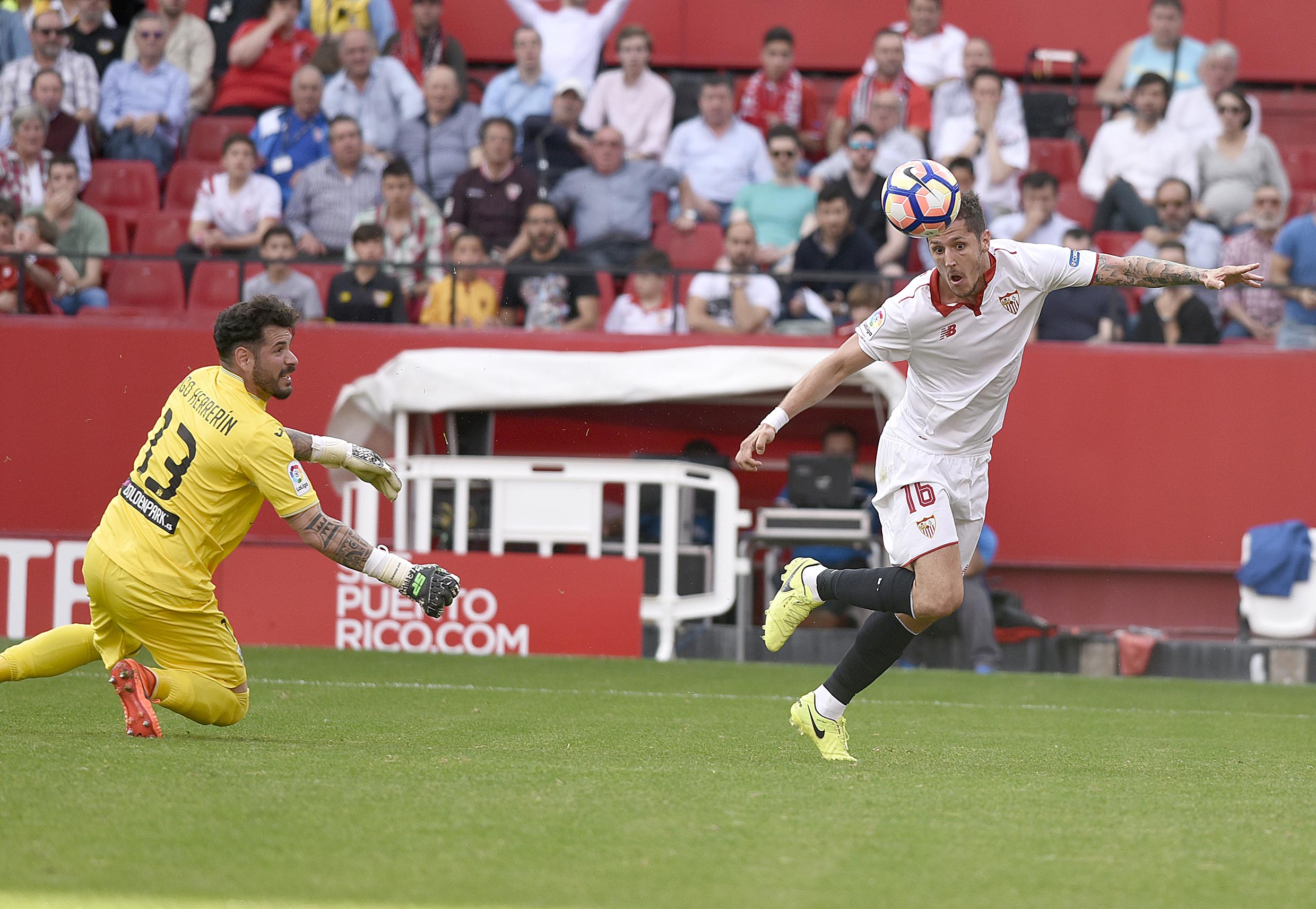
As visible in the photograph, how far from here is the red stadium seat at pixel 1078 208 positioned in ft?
47.7

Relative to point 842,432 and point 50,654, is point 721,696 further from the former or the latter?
point 50,654

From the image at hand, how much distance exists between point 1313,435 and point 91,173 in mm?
10586

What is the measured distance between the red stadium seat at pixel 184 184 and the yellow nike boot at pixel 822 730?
9866 millimetres

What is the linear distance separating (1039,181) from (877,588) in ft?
25.6

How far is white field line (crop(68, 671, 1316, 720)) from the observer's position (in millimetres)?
9000

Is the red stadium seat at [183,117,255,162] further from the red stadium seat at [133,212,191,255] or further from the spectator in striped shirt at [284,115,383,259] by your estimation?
the spectator in striped shirt at [284,115,383,259]

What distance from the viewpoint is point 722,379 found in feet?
39.3

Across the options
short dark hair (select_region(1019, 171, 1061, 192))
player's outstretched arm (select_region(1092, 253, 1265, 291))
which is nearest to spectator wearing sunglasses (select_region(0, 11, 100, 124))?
short dark hair (select_region(1019, 171, 1061, 192))

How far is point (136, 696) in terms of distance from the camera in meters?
6.06

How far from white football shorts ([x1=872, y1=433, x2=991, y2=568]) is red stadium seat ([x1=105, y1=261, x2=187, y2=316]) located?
26.7ft

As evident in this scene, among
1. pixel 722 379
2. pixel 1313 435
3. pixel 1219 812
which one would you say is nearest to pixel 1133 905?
pixel 1219 812

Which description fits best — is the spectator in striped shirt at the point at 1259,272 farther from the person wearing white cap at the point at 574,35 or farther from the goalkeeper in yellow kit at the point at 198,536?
the goalkeeper in yellow kit at the point at 198,536

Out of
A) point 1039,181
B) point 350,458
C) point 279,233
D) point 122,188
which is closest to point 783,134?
point 1039,181

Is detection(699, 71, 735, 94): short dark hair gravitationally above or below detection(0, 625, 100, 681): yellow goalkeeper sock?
above
